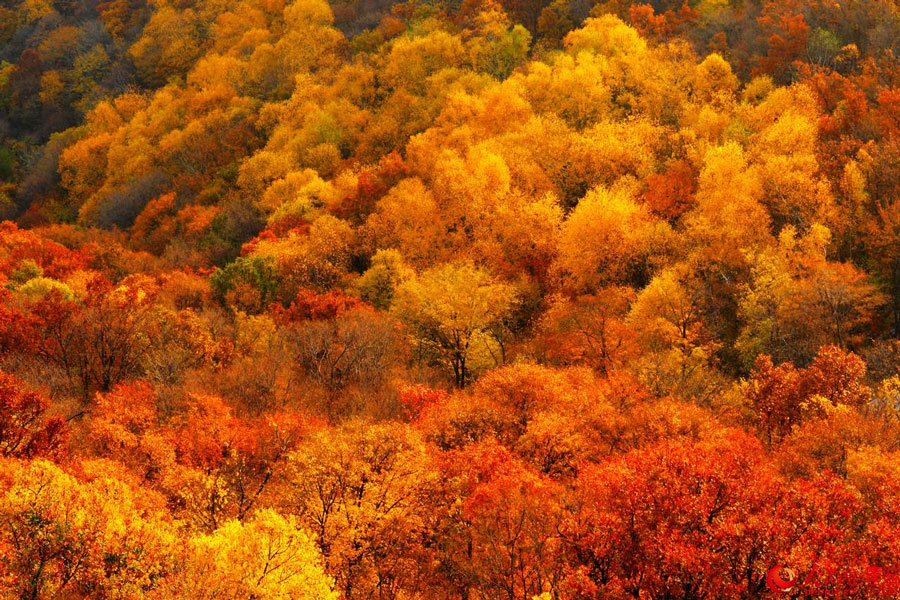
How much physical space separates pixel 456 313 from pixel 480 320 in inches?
76.4

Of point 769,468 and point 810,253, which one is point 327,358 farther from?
point 810,253

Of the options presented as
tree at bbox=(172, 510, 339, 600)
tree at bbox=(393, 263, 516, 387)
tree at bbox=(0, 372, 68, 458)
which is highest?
tree at bbox=(172, 510, 339, 600)

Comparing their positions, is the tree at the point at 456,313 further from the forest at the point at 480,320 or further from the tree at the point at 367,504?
the tree at the point at 367,504

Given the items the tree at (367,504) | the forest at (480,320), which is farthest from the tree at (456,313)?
the tree at (367,504)

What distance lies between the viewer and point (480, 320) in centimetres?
6656

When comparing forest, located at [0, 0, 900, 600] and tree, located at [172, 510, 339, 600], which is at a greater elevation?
tree, located at [172, 510, 339, 600]

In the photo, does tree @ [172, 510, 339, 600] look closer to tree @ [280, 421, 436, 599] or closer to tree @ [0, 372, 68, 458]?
tree @ [280, 421, 436, 599]

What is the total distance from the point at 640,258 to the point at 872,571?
148ft

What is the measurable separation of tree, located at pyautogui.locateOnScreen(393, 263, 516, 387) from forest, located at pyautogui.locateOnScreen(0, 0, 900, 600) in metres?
0.37

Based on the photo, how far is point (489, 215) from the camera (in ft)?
266

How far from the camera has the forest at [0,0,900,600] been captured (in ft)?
113

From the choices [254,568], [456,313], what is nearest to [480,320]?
[456,313]

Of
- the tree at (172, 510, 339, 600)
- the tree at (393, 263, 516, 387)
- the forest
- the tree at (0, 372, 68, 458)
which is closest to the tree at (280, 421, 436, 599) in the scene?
the forest

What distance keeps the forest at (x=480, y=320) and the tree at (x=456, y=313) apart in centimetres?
37
